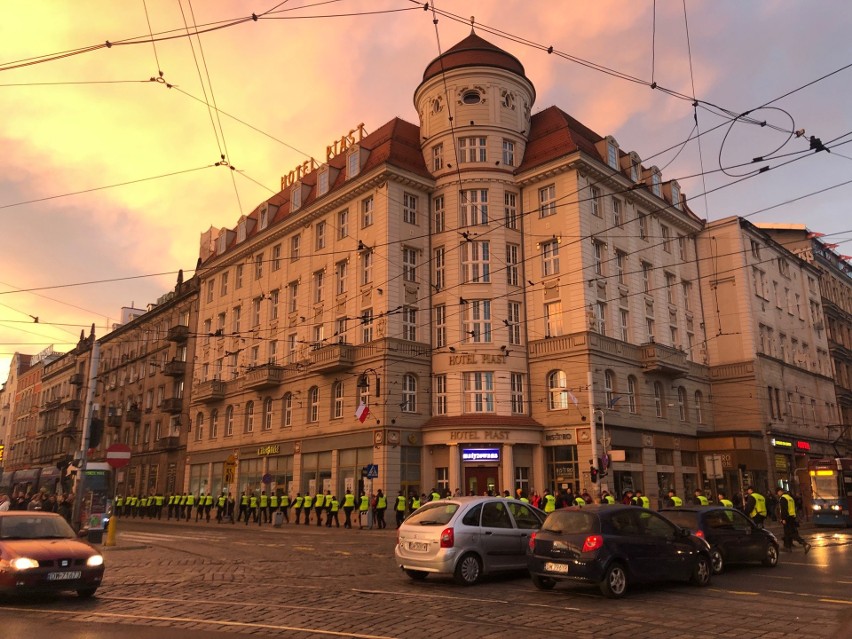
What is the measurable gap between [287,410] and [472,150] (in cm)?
1894

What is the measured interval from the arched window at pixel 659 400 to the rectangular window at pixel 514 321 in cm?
868

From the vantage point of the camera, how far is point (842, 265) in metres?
66.8

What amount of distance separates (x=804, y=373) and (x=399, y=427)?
32129 mm

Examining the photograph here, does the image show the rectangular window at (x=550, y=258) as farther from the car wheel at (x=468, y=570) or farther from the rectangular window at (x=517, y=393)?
the car wheel at (x=468, y=570)

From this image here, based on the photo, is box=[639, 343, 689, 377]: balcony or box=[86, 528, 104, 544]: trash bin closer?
box=[86, 528, 104, 544]: trash bin

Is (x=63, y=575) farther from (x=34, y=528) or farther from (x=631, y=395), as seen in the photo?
(x=631, y=395)

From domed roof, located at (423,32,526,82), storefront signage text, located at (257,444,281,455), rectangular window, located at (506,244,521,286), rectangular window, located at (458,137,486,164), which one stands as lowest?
storefront signage text, located at (257,444,281,455)

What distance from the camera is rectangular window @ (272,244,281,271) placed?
46094mm

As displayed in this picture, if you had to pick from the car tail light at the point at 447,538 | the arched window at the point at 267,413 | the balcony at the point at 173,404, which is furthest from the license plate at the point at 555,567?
the balcony at the point at 173,404

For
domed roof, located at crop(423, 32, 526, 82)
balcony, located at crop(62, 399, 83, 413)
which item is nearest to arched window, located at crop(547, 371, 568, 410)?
domed roof, located at crop(423, 32, 526, 82)

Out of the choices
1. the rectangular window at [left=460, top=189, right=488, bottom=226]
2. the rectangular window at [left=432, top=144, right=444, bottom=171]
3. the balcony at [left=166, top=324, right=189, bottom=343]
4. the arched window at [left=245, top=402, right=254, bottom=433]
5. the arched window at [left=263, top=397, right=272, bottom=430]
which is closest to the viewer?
the rectangular window at [left=460, top=189, right=488, bottom=226]

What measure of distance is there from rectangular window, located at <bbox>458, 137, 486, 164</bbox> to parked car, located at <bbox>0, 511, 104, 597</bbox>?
31.0m

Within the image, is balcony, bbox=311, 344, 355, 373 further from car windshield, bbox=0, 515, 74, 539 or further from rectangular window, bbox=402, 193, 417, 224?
car windshield, bbox=0, 515, 74, 539

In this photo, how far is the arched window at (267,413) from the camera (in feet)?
144
